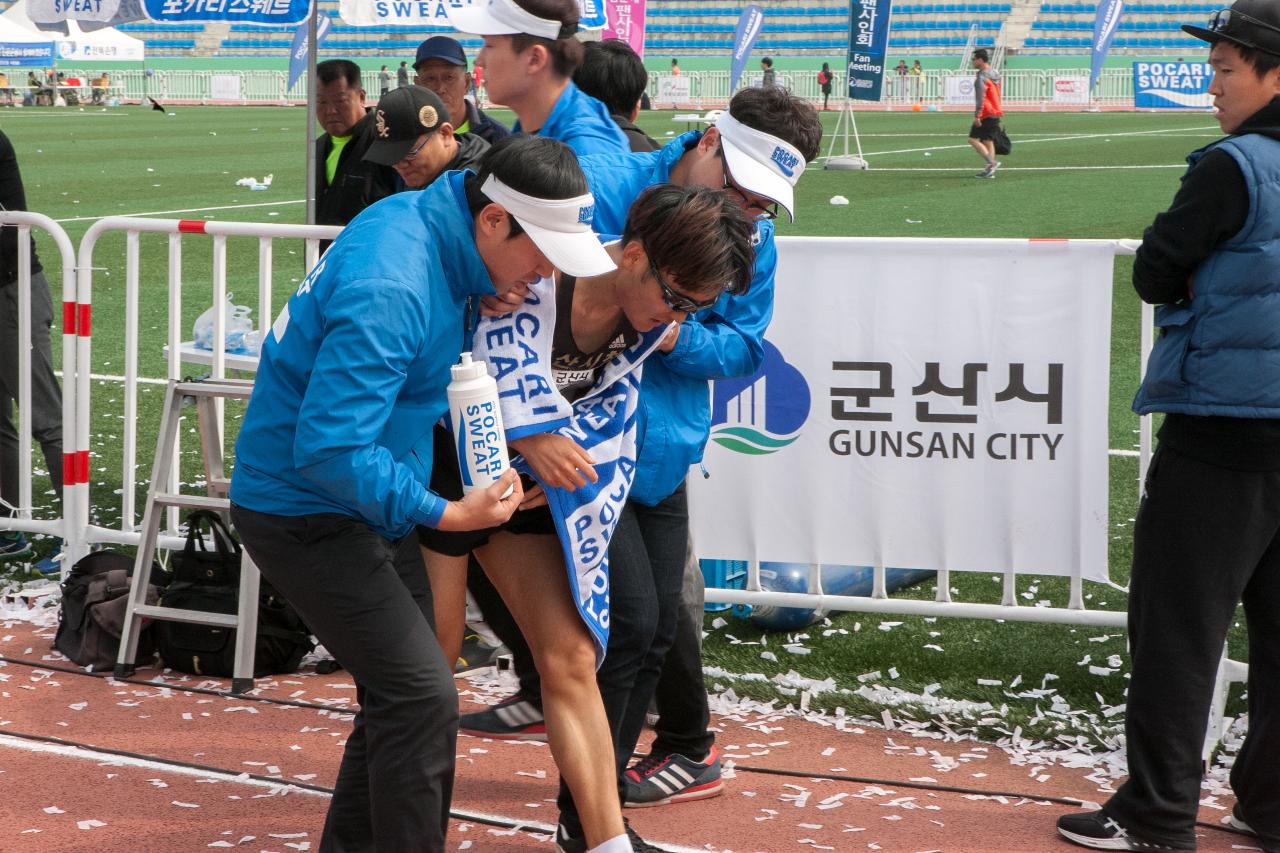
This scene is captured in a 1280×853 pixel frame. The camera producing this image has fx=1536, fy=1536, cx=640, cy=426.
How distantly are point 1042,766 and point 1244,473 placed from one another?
1.24 metres

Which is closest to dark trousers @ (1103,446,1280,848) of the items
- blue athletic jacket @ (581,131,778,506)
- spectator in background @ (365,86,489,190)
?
blue athletic jacket @ (581,131,778,506)

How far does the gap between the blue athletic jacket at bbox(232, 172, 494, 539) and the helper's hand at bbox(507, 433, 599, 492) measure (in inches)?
10.0

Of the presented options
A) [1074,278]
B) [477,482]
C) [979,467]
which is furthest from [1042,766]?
[477,482]

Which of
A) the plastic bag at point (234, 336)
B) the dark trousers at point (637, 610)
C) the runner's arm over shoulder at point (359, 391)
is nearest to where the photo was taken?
the runner's arm over shoulder at point (359, 391)

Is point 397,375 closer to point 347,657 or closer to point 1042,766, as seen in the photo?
point 347,657

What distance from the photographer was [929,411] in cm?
498

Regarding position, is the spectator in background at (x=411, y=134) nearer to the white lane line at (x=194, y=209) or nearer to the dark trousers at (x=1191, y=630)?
the dark trousers at (x=1191, y=630)

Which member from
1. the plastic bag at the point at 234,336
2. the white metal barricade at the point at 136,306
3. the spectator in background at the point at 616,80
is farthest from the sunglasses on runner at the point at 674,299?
the plastic bag at the point at 234,336

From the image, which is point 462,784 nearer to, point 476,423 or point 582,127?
point 476,423

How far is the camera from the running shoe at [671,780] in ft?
13.7

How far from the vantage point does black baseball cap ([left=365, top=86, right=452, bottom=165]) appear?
526 cm

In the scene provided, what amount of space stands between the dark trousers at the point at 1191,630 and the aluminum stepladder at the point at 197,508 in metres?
2.73

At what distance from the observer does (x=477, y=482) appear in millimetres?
2998

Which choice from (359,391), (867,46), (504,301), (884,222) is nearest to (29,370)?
(504,301)
